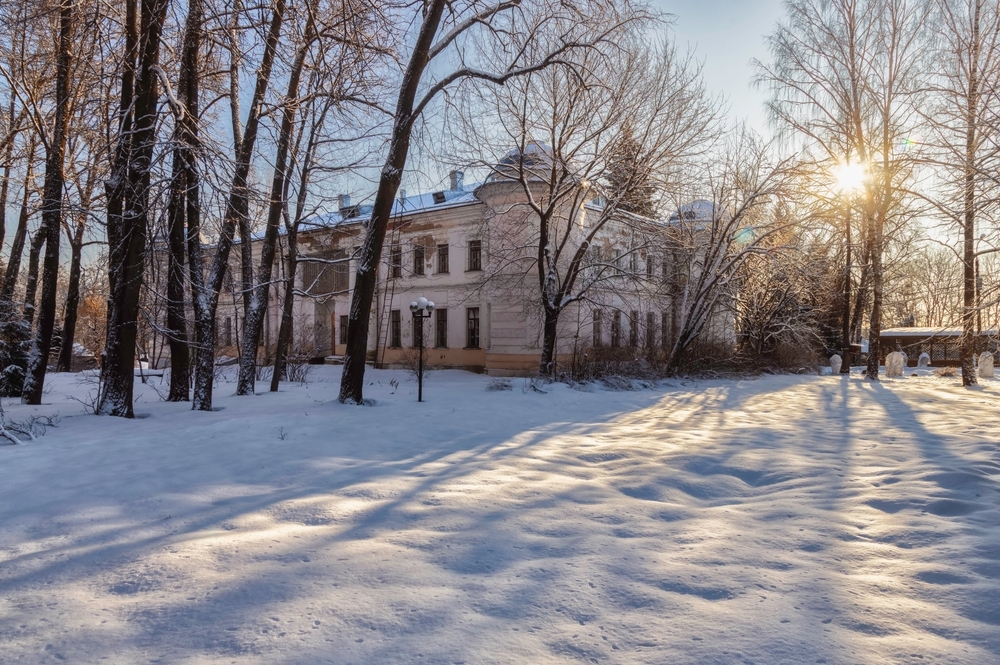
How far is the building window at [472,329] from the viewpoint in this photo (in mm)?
26953

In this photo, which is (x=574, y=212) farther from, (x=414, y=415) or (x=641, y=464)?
(x=641, y=464)

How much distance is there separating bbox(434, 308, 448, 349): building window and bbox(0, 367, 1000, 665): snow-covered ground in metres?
20.5

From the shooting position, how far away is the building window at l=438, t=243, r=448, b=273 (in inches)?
1101

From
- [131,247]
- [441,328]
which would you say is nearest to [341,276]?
[441,328]

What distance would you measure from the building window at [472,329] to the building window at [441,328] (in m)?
1.22

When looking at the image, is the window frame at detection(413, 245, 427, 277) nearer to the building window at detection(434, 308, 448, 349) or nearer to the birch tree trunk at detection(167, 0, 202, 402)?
the building window at detection(434, 308, 448, 349)

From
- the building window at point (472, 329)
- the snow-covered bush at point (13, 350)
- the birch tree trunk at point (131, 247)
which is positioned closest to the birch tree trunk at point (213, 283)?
the birch tree trunk at point (131, 247)

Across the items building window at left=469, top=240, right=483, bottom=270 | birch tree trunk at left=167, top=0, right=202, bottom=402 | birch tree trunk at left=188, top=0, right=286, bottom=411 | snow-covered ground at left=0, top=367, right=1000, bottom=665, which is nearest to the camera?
snow-covered ground at left=0, top=367, right=1000, bottom=665

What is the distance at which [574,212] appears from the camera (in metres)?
16.7

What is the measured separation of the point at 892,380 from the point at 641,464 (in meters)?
17.4

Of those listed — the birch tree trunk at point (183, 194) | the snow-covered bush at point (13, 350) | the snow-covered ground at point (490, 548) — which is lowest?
the snow-covered ground at point (490, 548)

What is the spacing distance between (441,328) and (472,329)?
1727 millimetres

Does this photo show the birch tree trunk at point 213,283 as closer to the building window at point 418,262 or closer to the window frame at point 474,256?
the window frame at point 474,256

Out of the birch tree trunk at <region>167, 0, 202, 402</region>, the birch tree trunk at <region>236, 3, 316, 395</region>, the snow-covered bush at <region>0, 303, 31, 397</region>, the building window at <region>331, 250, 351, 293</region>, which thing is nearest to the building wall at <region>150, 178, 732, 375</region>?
the building window at <region>331, 250, 351, 293</region>
